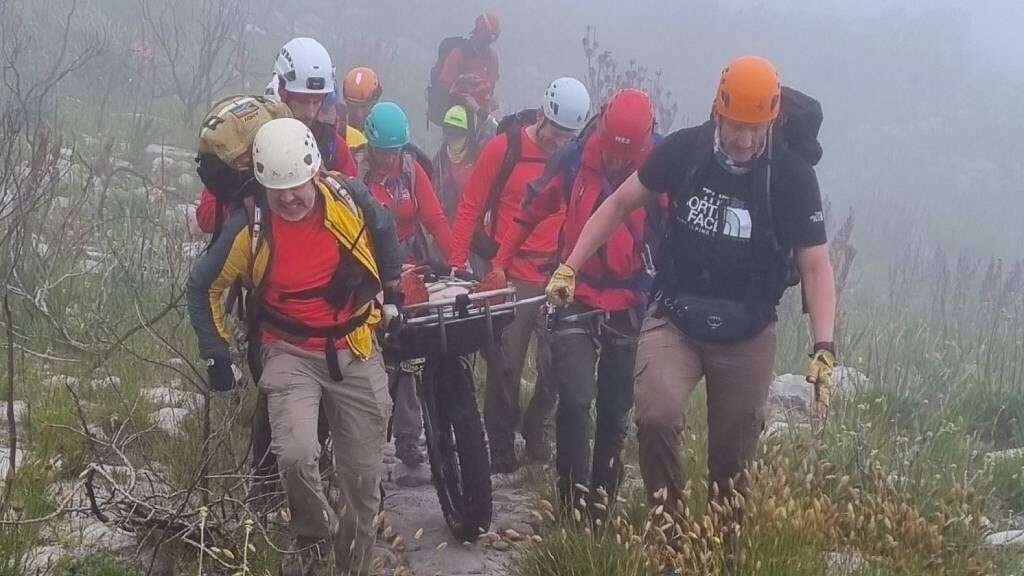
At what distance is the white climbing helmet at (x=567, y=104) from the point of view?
5.16 m

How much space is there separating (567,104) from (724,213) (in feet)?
5.72

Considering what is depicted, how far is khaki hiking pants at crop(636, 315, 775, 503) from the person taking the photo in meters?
3.63

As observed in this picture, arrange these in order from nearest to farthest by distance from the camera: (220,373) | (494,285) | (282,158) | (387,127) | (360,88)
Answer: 1. (282,158)
2. (220,373)
3. (494,285)
4. (387,127)
5. (360,88)

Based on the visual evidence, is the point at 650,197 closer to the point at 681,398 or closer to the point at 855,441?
the point at 681,398

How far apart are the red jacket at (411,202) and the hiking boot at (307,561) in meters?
2.03

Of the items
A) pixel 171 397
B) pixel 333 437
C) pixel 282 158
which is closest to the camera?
pixel 282 158

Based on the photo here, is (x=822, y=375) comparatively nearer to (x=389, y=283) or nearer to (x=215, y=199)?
(x=389, y=283)

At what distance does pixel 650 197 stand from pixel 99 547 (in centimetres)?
241

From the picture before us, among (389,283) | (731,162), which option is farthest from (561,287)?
(731,162)

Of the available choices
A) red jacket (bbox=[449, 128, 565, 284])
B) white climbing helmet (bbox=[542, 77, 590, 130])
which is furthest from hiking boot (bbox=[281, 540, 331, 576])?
white climbing helmet (bbox=[542, 77, 590, 130])

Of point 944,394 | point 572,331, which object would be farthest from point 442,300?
point 944,394

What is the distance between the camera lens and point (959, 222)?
20.7 metres

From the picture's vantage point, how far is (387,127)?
16.8 feet

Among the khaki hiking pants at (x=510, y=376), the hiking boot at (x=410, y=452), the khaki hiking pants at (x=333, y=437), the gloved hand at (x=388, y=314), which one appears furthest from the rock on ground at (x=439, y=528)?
the gloved hand at (x=388, y=314)
